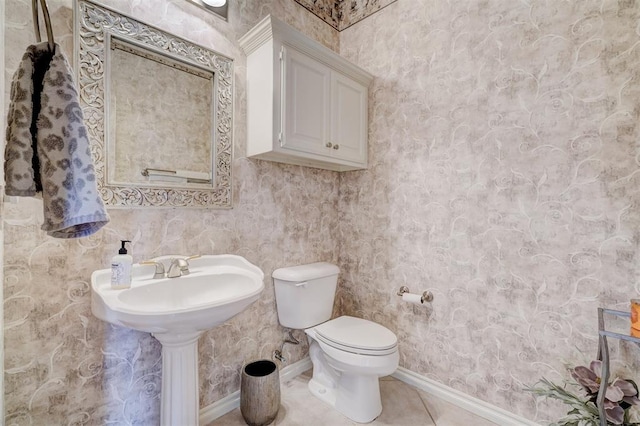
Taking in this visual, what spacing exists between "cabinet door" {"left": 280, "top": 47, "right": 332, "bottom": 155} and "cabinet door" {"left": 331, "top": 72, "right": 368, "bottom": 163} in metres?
0.06

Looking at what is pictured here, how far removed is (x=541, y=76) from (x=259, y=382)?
2.03 meters

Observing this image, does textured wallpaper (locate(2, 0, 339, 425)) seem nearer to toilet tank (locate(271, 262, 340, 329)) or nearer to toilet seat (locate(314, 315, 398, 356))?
toilet tank (locate(271, 262, 340, 329))

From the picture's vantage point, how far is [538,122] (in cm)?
138

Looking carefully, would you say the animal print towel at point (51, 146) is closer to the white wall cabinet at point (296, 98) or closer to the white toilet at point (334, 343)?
the white wall cabinet at point (296, 98)

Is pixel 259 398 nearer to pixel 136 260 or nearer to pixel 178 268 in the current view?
pixel 178 268

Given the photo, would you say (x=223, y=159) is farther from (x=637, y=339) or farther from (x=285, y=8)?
(x=637, y=339)

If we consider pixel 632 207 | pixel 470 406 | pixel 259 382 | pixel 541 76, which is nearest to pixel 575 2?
pixel 541 76

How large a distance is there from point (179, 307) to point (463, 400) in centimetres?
160

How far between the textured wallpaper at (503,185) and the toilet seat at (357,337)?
1.03ft

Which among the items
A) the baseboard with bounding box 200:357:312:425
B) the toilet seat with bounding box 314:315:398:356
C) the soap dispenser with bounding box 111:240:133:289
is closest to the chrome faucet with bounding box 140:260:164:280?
the soap dispenser with bounding box 111:240:133:289

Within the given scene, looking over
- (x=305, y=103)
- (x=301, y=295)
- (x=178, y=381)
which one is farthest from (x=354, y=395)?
(x=305, y=103)

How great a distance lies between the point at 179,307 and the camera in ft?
3.30

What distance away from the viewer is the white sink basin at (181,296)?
2.95ft

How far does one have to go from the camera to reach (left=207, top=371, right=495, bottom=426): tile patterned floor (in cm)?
150
